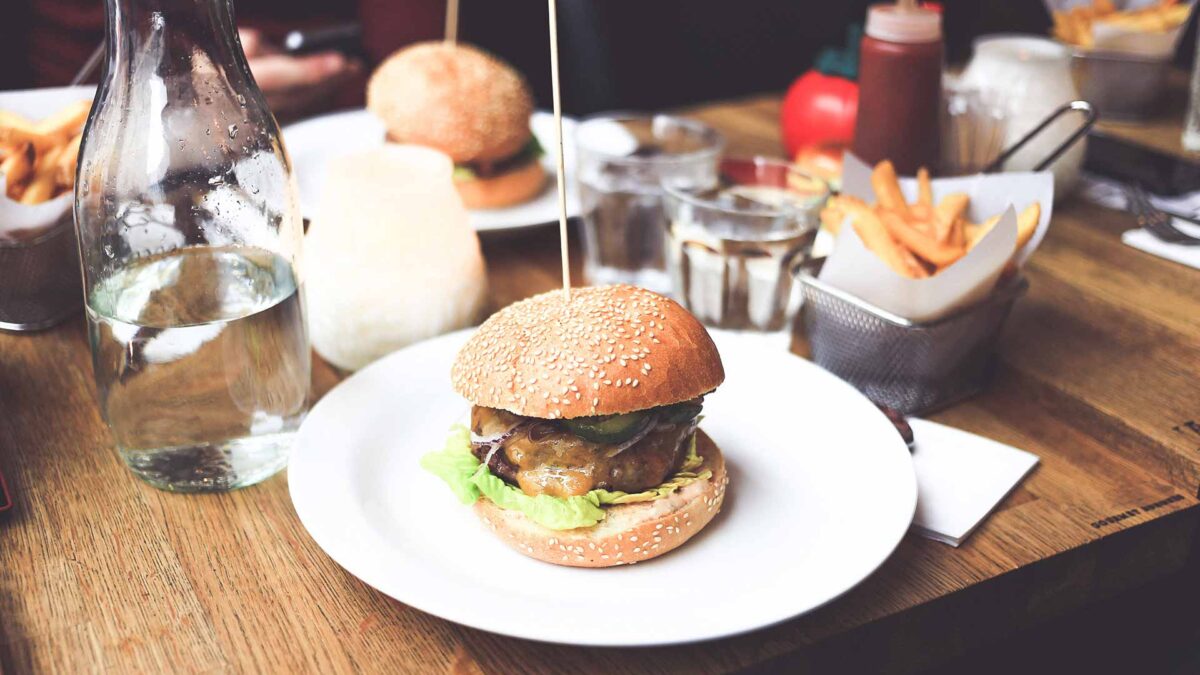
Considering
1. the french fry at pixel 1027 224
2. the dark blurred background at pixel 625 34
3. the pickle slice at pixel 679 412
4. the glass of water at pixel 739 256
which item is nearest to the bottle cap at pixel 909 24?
the glass of water at pixel 739 256

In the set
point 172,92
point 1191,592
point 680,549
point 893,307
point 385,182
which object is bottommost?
point 1191,592

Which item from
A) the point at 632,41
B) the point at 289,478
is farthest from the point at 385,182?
the point at 632,41

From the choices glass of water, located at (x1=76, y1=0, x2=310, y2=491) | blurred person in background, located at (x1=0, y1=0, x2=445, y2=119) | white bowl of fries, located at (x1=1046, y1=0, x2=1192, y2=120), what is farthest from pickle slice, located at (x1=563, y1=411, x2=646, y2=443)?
white bowl of fries, located at (x1=1046, y1=0, x2=1192, y2=120)

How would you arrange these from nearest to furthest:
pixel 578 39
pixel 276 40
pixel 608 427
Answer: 1. pixel 608 427
2. pixel 276 40
3. pixel 578 39

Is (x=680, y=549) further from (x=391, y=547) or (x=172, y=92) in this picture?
(x=172, y=92)

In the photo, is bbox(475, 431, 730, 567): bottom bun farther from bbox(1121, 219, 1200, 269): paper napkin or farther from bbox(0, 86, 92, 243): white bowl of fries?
bbox(1121, 219, 1200, 269): paper napkin

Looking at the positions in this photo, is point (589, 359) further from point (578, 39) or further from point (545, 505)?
point (578, 39)

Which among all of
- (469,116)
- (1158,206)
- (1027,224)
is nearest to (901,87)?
(1027,224)
